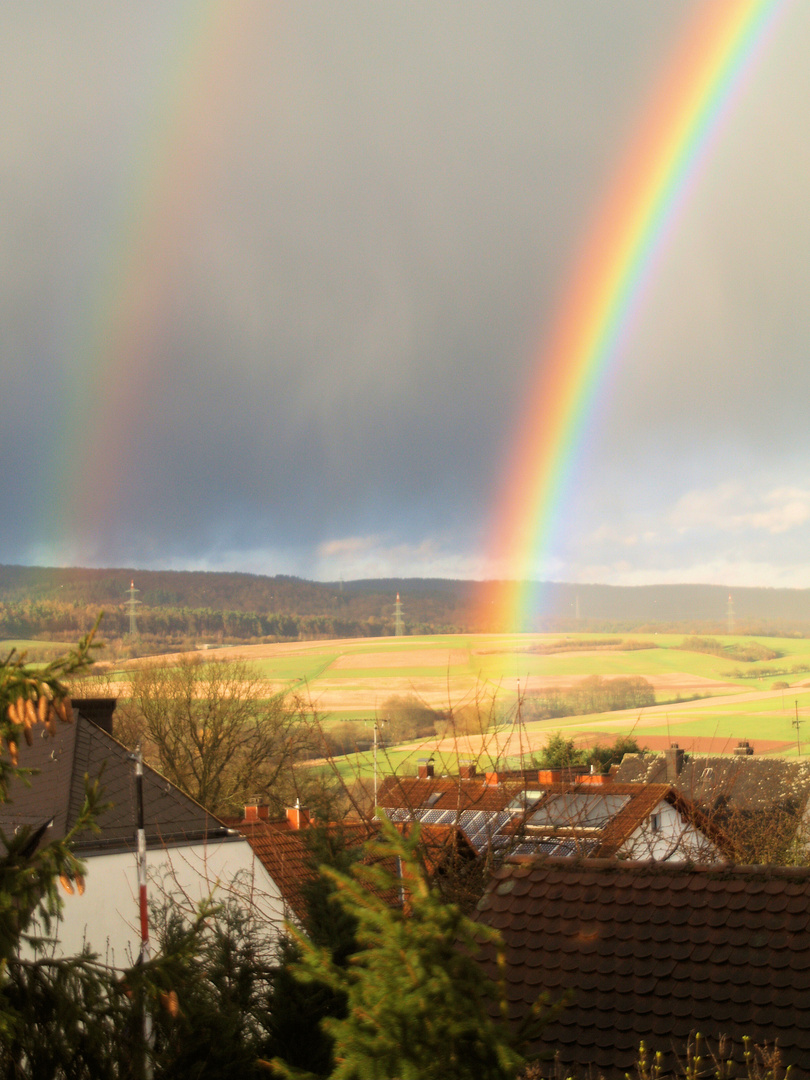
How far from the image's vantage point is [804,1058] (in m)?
7.47

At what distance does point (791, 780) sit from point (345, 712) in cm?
3699

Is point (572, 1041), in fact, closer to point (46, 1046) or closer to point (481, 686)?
point (46, 1046)

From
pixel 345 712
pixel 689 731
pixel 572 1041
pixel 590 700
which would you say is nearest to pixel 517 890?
pixel 572 1041

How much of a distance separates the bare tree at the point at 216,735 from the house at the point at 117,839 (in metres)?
16.0

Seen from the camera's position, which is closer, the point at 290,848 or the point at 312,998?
the point at 312,998

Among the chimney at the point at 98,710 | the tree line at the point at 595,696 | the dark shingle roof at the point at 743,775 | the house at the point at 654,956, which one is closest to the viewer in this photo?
the house at the point at 654,956

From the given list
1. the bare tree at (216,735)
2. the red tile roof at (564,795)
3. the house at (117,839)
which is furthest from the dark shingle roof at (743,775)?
the house at (117,839)

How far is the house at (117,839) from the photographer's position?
78.7 ft

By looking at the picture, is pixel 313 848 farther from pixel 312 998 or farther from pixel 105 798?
pixel 105 798

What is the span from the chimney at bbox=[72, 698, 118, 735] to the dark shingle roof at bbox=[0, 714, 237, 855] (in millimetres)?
1059

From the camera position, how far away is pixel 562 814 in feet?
84.4

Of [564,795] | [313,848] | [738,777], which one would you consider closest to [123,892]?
[564,795]

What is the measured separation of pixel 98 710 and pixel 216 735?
59.4ft

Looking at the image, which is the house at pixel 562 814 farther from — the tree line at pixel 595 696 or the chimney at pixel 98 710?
the tree line at pixel 595 696
